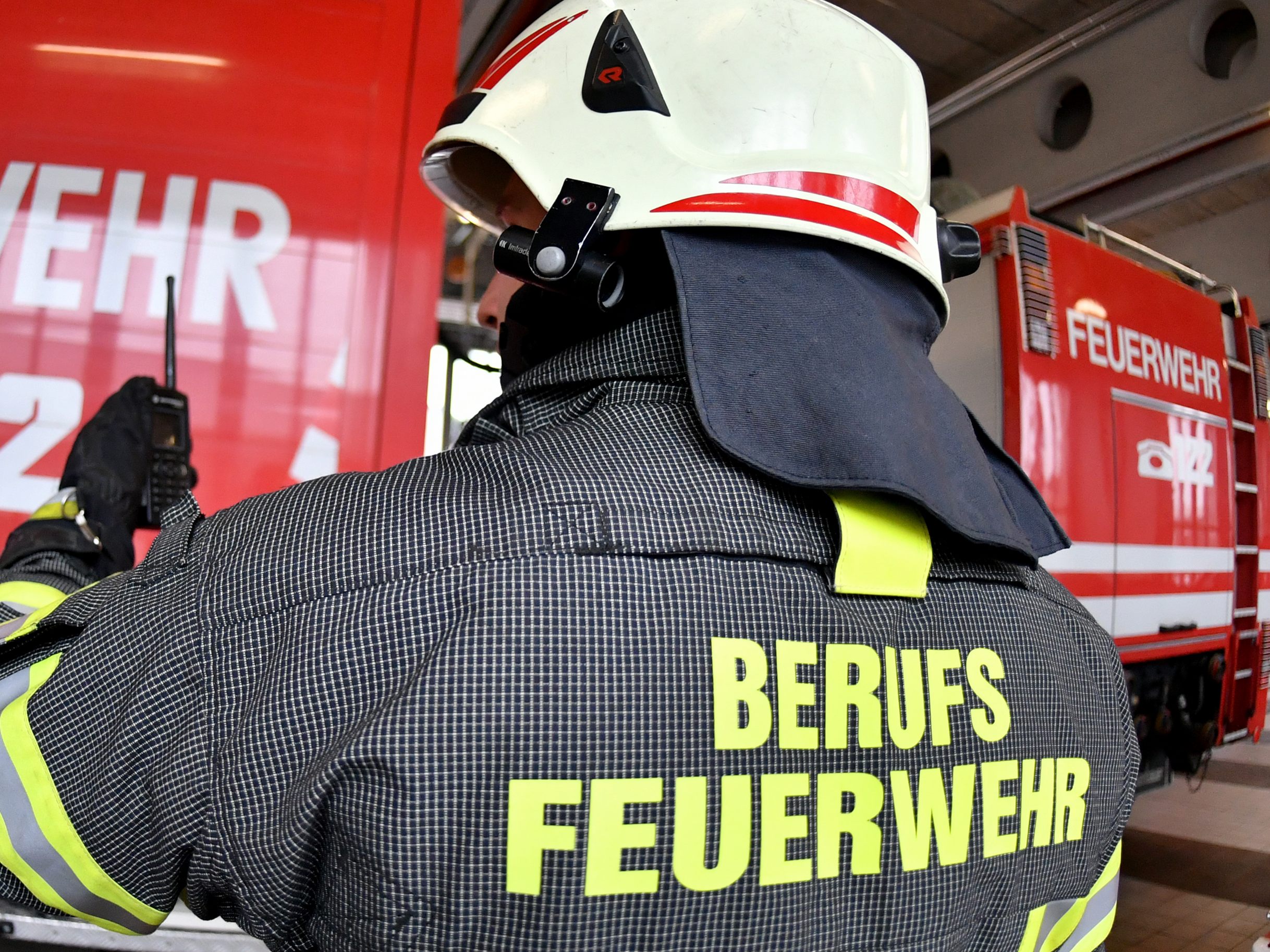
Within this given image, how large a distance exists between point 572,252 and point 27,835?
568 mm

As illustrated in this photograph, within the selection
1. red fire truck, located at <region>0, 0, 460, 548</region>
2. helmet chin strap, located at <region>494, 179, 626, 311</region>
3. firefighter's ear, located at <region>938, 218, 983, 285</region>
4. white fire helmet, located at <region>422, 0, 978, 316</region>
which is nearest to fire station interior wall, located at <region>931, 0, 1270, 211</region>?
red fire truck, located at <region>0, 0, 460, 548</region>

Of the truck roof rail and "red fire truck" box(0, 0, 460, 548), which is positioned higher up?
the truck roof rail

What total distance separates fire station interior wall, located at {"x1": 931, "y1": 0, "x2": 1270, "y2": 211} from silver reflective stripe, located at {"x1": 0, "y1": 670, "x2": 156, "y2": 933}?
4.25m

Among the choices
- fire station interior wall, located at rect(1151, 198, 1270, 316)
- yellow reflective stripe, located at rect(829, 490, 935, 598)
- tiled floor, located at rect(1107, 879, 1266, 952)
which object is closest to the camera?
yellow reflective stripe, located at rect(829, 490, 935, 598)

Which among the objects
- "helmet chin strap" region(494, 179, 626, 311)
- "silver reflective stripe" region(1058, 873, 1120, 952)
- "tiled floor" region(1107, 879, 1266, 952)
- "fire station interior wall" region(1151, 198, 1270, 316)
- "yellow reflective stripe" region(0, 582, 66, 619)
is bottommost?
"tiled floor" region(1107, 879, 1266, 952)

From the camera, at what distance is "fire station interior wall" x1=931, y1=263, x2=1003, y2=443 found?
3102 millimetres

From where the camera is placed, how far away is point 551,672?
57 cm

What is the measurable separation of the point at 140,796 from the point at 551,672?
27 centimetres

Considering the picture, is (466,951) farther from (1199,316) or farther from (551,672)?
(1199,316)

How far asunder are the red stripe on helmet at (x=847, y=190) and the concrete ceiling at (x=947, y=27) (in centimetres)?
366

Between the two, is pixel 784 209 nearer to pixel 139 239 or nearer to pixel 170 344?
pixel 170 344

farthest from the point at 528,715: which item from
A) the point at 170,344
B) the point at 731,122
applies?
the point at 170,344

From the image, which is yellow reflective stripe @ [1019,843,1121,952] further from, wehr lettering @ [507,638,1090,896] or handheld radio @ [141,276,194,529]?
handheld radio @ [141,276,194,529]

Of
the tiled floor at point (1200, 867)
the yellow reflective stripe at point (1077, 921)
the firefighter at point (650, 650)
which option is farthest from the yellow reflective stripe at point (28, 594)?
the tiled floor at point (1200, 867)
